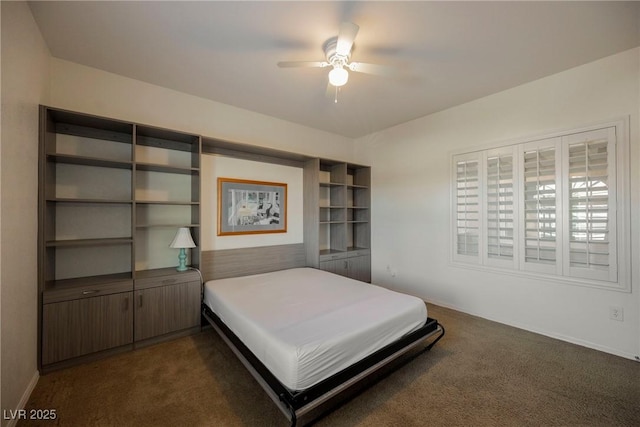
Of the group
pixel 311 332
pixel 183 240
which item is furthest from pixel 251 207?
pixel 311 332

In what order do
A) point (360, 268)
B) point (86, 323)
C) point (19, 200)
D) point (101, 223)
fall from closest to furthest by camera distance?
1. point (19, 200)
2. point (86, 323)
3. point (101, 223)
4. point (360, 268)

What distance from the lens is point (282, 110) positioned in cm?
360

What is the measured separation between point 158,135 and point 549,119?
4.24 m

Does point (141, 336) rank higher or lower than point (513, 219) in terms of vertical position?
lower

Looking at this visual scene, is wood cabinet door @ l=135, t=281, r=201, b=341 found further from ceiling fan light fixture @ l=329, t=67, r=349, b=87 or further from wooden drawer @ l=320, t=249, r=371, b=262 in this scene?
ceiling fan light fixture @ l=329, t=67, r=349, b=87

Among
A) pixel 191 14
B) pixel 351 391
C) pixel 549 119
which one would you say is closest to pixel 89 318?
pixel 351 391

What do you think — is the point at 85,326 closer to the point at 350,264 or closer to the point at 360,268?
the point at 350,264

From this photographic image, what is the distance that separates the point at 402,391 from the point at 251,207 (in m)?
2.72

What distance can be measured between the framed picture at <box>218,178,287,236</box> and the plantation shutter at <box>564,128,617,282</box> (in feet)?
11.1

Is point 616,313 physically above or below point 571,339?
above

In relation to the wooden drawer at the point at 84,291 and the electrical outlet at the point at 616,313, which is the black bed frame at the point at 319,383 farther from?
the electrical outlet at the point at 616,313

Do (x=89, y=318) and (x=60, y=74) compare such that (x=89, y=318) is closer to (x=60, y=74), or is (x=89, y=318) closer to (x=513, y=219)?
(x=60, y=74)

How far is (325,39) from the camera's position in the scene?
2.13 m

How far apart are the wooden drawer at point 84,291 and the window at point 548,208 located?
3.85m
